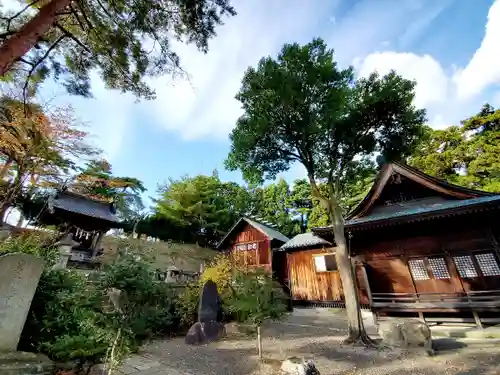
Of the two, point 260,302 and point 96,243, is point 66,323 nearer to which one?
point 260,302

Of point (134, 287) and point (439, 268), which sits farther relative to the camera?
point (439, 268)

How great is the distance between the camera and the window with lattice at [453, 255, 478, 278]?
9.20 meters

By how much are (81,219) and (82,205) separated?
1340mm

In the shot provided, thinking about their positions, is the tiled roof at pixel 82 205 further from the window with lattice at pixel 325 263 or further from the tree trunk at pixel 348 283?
the tree trunk at pixel 348 283

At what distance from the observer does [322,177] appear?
10164mm

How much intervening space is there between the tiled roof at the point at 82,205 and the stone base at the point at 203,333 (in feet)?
48.6

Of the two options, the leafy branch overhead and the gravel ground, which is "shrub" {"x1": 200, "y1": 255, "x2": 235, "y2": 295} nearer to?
the gravel ground

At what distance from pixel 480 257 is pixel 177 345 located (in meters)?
11.7

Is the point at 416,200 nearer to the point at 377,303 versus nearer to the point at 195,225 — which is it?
the point at 377,303

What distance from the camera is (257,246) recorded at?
20.0 m

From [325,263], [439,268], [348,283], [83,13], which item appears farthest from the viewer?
[325,263]

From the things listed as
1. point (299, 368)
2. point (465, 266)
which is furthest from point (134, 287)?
point (465, 266)

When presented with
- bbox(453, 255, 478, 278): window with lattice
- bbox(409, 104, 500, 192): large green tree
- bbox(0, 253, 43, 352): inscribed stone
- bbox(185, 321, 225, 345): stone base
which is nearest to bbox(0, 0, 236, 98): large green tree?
bbox(0, 253, 43, 352): inscribed stone

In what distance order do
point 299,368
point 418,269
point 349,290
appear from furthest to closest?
point 418,269, point 349,290, point 299,368
